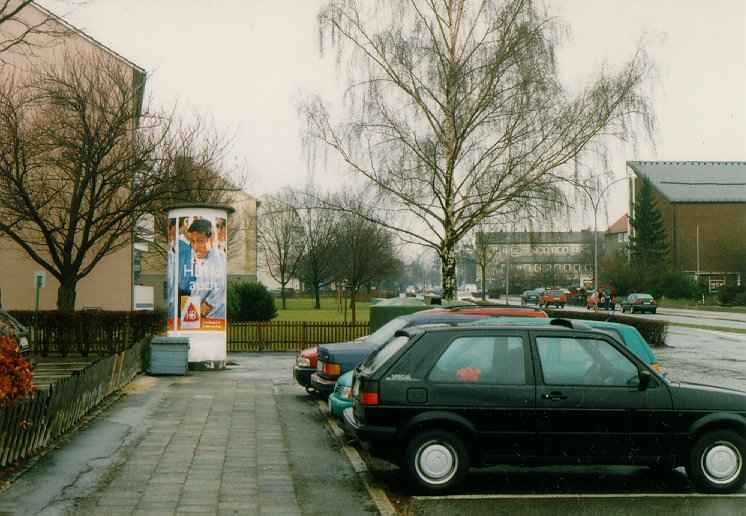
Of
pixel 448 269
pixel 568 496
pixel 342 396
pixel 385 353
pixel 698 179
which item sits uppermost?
pixel 698 179

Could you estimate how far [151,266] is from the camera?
69.1 m

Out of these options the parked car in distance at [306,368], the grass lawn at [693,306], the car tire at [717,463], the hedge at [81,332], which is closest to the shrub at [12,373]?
the car tire at [717,463]

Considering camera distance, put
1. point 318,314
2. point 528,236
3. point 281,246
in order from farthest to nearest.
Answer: point 281,246 → point 318,314 → point 528,236

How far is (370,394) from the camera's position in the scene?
8.32 metres

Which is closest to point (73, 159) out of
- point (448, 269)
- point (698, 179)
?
point (448, 269)

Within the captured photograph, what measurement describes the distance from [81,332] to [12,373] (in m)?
17.0

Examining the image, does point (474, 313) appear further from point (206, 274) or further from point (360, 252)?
point (360, 252)

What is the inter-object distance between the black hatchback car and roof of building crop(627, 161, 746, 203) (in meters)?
89.3

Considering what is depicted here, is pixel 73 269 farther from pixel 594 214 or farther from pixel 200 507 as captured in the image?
pixel 200 507

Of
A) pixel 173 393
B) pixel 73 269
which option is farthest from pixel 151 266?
pixel 173 393

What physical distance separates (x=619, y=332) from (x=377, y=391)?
5.10 m

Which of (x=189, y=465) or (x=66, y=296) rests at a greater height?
(x=66, y=296)

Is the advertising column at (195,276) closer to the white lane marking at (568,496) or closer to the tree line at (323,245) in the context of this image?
the tree line at (323,245)

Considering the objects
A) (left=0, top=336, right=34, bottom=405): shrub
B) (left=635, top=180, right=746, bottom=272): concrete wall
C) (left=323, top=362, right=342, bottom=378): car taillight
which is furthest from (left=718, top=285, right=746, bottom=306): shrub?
(left=0, top=336, right=34, bottom=405): shrub
